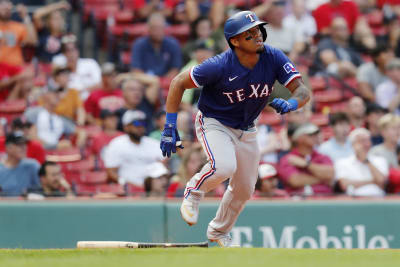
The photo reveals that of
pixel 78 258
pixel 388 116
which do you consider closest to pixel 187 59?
pixel 388 116

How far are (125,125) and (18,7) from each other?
13.1 feet

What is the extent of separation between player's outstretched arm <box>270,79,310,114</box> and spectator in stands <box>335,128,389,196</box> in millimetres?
3150

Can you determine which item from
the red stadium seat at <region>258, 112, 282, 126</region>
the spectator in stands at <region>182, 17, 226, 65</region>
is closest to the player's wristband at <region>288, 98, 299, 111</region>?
the red stadium seat at <region>258, 112, 282, 126</region>

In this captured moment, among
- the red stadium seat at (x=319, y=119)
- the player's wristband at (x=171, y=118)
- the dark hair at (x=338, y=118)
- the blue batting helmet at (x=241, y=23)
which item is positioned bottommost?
the red stadium seat at (x=319, y=119)

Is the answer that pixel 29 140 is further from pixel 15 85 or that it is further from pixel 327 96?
pixel 327 96

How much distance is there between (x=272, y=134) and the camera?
11125mm

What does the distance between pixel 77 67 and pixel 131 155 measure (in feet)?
9.13

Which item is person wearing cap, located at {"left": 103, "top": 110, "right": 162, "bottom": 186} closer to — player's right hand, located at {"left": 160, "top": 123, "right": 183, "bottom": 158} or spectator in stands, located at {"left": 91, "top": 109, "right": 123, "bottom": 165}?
spectator in stands, located at {"left": 91, "top": 109, "right": 123, "bottom": 165}

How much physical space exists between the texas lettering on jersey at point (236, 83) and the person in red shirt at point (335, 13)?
23.3 feet

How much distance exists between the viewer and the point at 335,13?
1423cm

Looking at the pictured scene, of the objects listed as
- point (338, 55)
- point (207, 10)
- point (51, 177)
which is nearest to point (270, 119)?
point (338, 55)

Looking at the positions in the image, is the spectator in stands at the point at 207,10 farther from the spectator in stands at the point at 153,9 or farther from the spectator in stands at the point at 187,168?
the spectator in stands at the point at 187,168

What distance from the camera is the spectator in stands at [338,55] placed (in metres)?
13.4

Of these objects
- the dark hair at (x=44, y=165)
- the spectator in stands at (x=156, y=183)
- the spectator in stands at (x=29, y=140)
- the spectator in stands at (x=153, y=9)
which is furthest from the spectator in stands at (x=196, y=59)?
the dark hair at (x=44, y=165)
